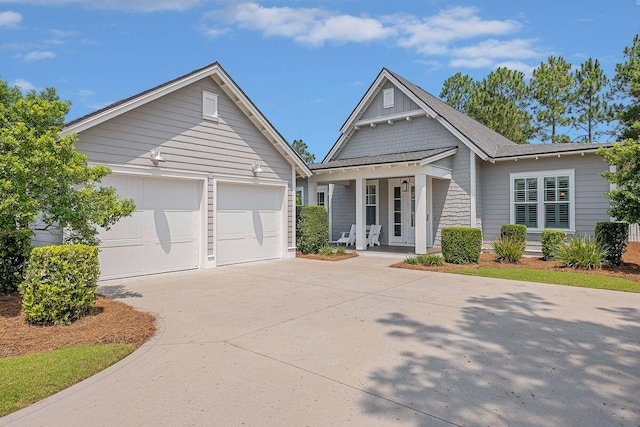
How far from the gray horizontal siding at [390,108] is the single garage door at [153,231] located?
30.6ft

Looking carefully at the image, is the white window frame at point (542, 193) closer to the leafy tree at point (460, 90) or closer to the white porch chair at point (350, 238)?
the white porch chair at point (350, 238)

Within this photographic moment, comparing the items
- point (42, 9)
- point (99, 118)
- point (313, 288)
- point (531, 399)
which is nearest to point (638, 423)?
point (531, 399)

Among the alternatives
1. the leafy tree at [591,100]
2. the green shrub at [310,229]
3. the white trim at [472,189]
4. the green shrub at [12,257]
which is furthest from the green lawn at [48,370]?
the leafy tree at [591,100]

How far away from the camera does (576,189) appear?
12500 mm

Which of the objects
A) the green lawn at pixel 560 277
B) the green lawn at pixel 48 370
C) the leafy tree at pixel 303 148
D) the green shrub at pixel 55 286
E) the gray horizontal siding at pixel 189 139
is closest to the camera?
the green lawn at pixel 48 370

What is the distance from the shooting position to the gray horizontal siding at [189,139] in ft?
28.2

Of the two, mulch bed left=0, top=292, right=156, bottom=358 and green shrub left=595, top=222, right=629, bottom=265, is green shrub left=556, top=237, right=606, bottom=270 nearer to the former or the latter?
green shrub left=595, top=222, right=629, bottom=265

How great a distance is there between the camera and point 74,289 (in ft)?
17.5

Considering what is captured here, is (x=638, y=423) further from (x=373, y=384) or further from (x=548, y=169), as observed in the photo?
(x=548, y=169)

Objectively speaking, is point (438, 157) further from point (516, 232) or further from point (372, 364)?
point (372, 364)

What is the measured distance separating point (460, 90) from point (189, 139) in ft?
78.6

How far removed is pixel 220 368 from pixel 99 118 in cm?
673

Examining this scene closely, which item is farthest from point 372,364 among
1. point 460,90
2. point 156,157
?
point 460,90

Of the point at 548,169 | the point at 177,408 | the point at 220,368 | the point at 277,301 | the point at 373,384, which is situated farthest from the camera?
the point at 548,169
